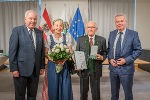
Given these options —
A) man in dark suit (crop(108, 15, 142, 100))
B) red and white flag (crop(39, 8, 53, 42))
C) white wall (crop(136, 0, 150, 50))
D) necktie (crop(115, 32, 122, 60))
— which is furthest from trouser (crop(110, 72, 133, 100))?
white wall (crop(136, 0, 150, 50))

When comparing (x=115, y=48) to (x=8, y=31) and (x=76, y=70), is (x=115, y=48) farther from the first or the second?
(x=8, y=31)

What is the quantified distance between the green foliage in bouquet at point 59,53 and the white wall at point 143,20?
600 cm

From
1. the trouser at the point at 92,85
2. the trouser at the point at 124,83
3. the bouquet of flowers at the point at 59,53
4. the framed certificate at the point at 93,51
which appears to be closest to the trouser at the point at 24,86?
the bouquet of flowers at the point at 59,53

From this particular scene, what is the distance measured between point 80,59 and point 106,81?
2667mm

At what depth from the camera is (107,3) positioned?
7102 mm

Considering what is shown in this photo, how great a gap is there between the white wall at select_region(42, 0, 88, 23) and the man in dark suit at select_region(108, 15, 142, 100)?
4890mm

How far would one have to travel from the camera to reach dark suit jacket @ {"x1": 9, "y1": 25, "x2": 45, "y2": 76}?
2.07 meters

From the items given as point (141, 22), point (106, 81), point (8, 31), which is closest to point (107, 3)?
point (141, 22)

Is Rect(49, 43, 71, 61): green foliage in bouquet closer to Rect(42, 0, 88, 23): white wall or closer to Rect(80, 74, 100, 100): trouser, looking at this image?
Rect(80, 74, 100, 100): trouser

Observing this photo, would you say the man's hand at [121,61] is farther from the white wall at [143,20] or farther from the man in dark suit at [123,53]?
the white wall at [143,20]

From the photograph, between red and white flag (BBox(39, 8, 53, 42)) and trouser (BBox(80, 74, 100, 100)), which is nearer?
trouser (BBox(80, 74, 100, 100))

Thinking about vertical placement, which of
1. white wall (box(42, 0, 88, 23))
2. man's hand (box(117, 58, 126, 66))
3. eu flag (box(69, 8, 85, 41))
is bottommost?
man's hand (box(117, 58, 126, 66))

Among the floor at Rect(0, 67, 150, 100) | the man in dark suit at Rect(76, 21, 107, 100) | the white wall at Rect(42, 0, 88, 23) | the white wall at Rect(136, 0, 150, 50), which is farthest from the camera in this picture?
the white wall at Rect(136, 0, 150, 50)

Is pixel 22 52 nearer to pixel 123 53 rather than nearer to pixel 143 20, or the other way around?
pixel 123 53
